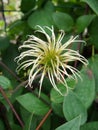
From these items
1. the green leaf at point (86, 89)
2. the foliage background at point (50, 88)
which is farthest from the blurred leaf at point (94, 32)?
the green leaf at point (86, 89)

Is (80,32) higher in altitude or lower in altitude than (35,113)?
higher

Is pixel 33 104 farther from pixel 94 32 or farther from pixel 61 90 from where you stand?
pixel 94 32

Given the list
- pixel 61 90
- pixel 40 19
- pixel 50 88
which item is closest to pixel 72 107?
pixel 61 90

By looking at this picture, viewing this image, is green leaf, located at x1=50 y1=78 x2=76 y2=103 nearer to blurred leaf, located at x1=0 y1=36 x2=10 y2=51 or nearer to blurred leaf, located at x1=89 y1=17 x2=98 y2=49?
blurred leaf, located at x1=89 y1=17 x2=98 y2=49

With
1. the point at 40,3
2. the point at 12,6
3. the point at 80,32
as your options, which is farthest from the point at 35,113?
the point at 12,6

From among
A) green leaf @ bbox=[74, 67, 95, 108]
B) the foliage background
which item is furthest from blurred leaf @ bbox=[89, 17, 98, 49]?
green leaf @ bbox=[74, 67, 95, 108]

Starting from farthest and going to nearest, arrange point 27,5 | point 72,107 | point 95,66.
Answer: point 27,5 → point 95,66 → point 72,107

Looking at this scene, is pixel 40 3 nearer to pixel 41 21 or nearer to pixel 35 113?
pixel 41 21
